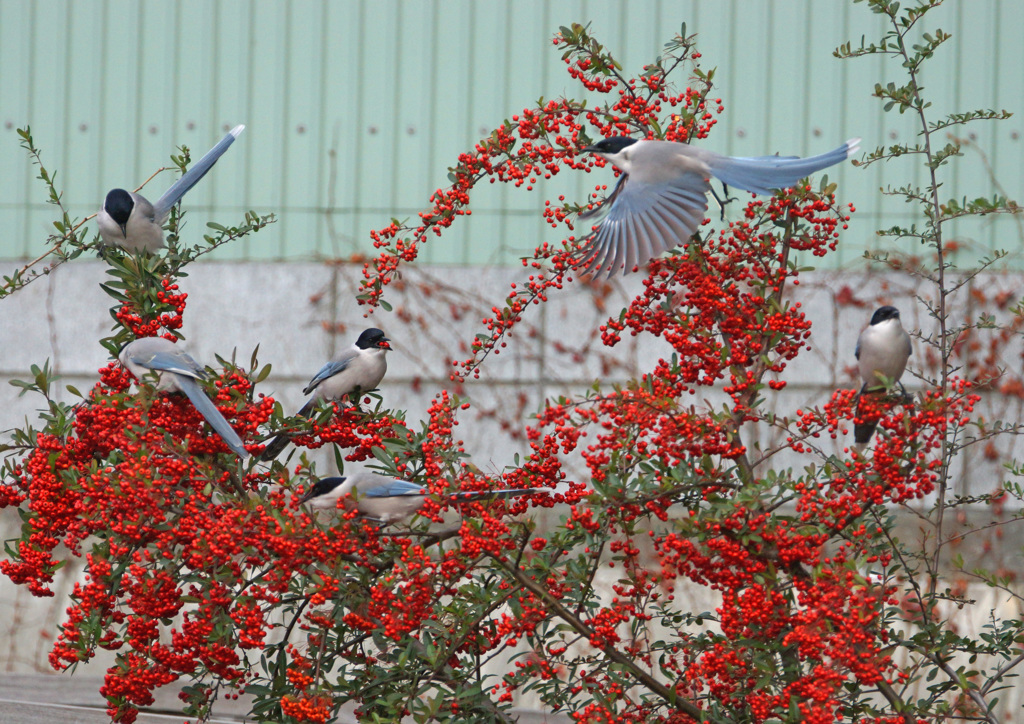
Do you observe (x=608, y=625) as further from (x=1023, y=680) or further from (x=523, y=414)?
(x=1023, y=680)

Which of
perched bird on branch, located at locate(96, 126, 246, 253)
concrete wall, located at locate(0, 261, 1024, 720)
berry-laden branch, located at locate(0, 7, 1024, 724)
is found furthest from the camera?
concrete wall, located at locate(0, 261, 1024, 720)

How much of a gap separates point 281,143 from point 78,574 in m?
2.25

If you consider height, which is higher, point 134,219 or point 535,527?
point 134,219

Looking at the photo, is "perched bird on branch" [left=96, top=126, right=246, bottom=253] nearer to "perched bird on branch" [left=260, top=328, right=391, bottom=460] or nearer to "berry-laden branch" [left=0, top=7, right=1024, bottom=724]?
"berry-laden branch" [left=0, top=7, right=1024, bottom=724]

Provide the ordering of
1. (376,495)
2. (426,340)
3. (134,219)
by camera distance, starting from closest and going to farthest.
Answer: (376,495)
(134,219)
(426,340)

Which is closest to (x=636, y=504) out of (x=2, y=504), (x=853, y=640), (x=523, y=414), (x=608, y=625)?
(x=608, y=625)

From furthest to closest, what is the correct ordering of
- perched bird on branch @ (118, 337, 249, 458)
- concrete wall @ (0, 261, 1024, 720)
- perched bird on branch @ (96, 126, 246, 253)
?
concrete wall @ (0, 261, 1024, 720) → perched bird on branch @ (96, 126, 246, 253) → perched bird on branch @ (118, 337, 249, 458)

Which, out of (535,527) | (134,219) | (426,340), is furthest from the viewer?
(426,340)

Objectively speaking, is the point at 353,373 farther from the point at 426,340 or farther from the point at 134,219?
the point at 426,340

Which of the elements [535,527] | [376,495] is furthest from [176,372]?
[535,527]

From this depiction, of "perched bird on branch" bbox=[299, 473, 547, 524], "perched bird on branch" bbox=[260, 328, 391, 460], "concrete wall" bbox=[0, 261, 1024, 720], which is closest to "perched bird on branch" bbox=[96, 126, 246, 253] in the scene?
"perched bird on branch" bbox=[260, 328, 391, 460]

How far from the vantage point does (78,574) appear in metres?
5.09

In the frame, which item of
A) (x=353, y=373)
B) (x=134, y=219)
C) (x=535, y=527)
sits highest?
(x=134, y=219)

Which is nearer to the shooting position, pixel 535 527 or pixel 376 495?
pixel 535 527
